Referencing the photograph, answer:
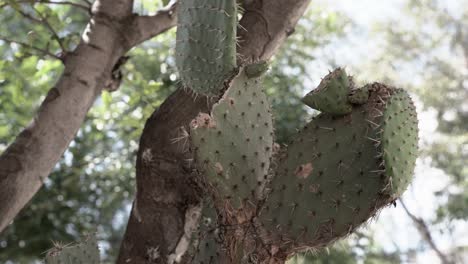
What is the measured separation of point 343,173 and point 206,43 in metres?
0.39

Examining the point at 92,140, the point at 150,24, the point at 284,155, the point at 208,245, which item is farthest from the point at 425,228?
the point at 92,140

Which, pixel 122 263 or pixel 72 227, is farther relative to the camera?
pixel 72 227

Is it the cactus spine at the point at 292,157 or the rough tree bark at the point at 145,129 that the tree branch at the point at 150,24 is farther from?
the cactus spine at the point at 292,157

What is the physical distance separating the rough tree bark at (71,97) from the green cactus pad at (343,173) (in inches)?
36.2

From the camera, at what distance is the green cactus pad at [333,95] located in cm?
119

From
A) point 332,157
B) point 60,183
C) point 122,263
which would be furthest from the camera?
point 60,183

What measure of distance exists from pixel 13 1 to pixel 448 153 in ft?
20.2

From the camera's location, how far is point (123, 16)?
2.14 m

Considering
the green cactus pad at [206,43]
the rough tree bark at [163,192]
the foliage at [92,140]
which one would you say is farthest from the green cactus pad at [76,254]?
the foliage at [92,140]

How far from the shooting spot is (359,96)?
1.20 metres

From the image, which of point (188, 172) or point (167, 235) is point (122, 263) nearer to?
point (167, 235)

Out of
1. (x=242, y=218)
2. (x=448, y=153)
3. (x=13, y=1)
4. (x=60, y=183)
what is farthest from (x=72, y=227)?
(x=448, y=153)

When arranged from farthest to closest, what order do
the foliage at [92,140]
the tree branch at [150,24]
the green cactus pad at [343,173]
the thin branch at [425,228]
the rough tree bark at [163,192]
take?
the foliage at [92,140] < the tree branch at [150,24] < the thin branch at [425,228] < the rough tree bark at [163,192] < the green cactus pad at [343,173]

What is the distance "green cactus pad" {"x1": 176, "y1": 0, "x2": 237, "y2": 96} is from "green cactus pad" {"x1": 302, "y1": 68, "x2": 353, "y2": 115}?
0.19 meters
